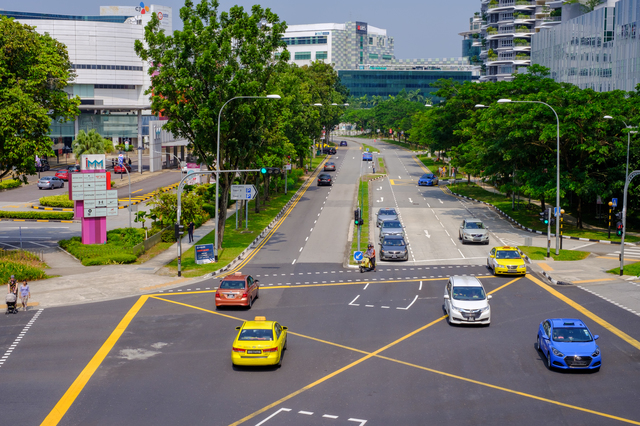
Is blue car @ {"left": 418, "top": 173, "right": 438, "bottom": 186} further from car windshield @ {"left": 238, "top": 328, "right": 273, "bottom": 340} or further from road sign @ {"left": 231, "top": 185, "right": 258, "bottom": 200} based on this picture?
car windshield @ {"left": 238, "top": 328, "right": 273, "bottom": 340}

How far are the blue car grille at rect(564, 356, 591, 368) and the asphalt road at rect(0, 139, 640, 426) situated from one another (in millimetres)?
364

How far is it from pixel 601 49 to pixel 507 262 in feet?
215

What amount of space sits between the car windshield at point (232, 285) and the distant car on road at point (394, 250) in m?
15.4

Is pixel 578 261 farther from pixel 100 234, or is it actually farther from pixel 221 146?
pixel 100 234

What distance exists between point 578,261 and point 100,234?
113 ft

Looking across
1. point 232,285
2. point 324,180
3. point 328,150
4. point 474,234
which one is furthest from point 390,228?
point 328,150

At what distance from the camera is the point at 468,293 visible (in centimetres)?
2792

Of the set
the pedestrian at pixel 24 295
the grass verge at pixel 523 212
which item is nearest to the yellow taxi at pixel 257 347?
the pedestrian at pixel 24 295

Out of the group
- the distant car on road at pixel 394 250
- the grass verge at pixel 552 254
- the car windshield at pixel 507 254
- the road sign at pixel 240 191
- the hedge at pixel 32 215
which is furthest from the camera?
the hedge at pixel 32 215

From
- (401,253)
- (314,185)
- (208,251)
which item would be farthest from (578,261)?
(314,185)

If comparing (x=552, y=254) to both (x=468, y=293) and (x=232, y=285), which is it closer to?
(x=468, y=293)

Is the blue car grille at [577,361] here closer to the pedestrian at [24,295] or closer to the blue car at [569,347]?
the blue car at [569,347]

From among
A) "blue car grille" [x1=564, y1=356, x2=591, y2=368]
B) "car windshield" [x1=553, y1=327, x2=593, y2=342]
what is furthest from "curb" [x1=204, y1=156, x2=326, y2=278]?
"blue car grille" [x1=564, y1=356, x2=591, y2=368]

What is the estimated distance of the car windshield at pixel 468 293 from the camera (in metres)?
27.7
